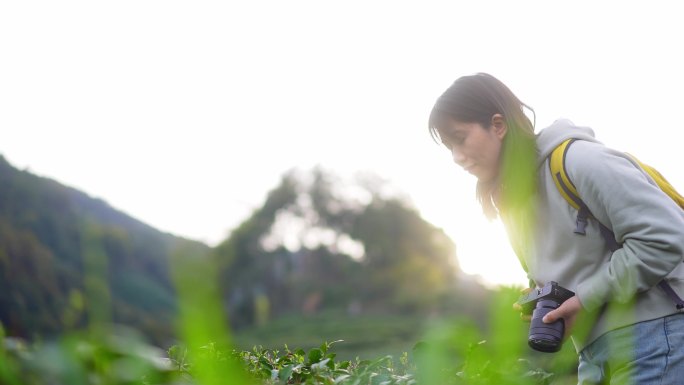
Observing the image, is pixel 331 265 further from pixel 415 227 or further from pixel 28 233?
pixel 28 233

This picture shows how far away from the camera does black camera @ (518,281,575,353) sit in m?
1.76

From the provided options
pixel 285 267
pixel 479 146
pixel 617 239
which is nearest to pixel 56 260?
pixel 285 267

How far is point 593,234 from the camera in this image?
71.1 inches

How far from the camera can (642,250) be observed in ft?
5.38

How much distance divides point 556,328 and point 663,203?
1.30 ft

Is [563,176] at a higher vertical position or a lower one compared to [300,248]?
lower

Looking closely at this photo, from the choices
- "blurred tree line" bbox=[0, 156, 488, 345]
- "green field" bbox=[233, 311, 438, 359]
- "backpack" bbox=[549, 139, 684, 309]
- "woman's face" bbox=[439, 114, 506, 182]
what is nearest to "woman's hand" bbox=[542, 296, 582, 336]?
"backpack" bbox=[549, 139, 684, 309]

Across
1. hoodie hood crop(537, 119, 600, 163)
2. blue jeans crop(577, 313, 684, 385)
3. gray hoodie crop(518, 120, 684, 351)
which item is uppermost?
hoodie hood crop(537, 119, 600, 163)

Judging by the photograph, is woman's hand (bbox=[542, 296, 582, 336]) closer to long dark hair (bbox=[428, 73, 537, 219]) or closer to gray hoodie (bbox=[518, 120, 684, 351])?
gray hoodie (bbox=[518, 120, 684, 351])

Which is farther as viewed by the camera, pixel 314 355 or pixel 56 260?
pixel 56 260

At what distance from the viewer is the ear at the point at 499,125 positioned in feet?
6.73

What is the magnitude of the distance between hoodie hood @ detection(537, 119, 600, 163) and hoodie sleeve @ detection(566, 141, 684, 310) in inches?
4.8

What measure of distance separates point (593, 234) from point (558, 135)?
10.9 inches

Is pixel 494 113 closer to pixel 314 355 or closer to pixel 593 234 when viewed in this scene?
pixel 593 234
